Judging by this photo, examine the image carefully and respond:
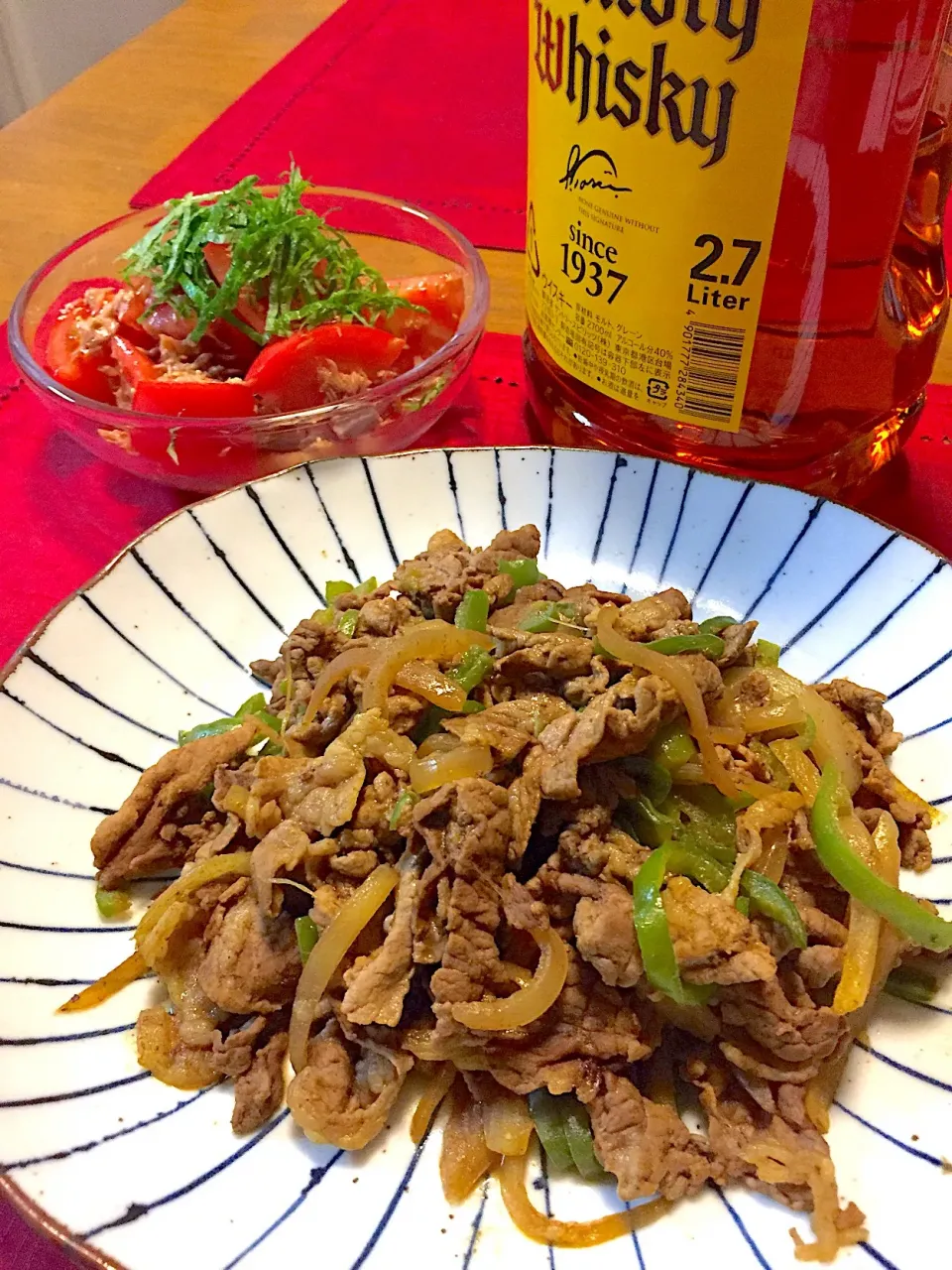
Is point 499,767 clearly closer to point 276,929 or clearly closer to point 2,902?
point 276,929

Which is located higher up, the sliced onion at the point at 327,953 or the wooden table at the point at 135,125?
the sliced onion at the point at 327,953

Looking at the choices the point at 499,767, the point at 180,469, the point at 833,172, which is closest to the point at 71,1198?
the point at 499,767

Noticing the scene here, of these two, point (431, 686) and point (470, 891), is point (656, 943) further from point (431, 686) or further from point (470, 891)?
point (431, 686)

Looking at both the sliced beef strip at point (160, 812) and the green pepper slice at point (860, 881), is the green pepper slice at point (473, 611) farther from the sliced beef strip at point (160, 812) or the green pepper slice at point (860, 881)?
the green pepper slice at point (860, 881)

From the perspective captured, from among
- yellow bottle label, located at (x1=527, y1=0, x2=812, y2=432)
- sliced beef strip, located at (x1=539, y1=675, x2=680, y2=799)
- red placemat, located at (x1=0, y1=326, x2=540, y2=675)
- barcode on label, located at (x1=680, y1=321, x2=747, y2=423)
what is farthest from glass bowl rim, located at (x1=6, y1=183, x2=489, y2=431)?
sliced beef strip, located at (x1=539, y1=675, x2=680, y2=799)

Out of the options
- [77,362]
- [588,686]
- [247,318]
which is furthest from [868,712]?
[77,362]

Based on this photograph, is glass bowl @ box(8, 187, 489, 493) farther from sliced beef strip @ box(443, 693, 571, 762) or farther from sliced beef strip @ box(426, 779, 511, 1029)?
sliced beef strip @ box(426, 779, 511, 1029)
